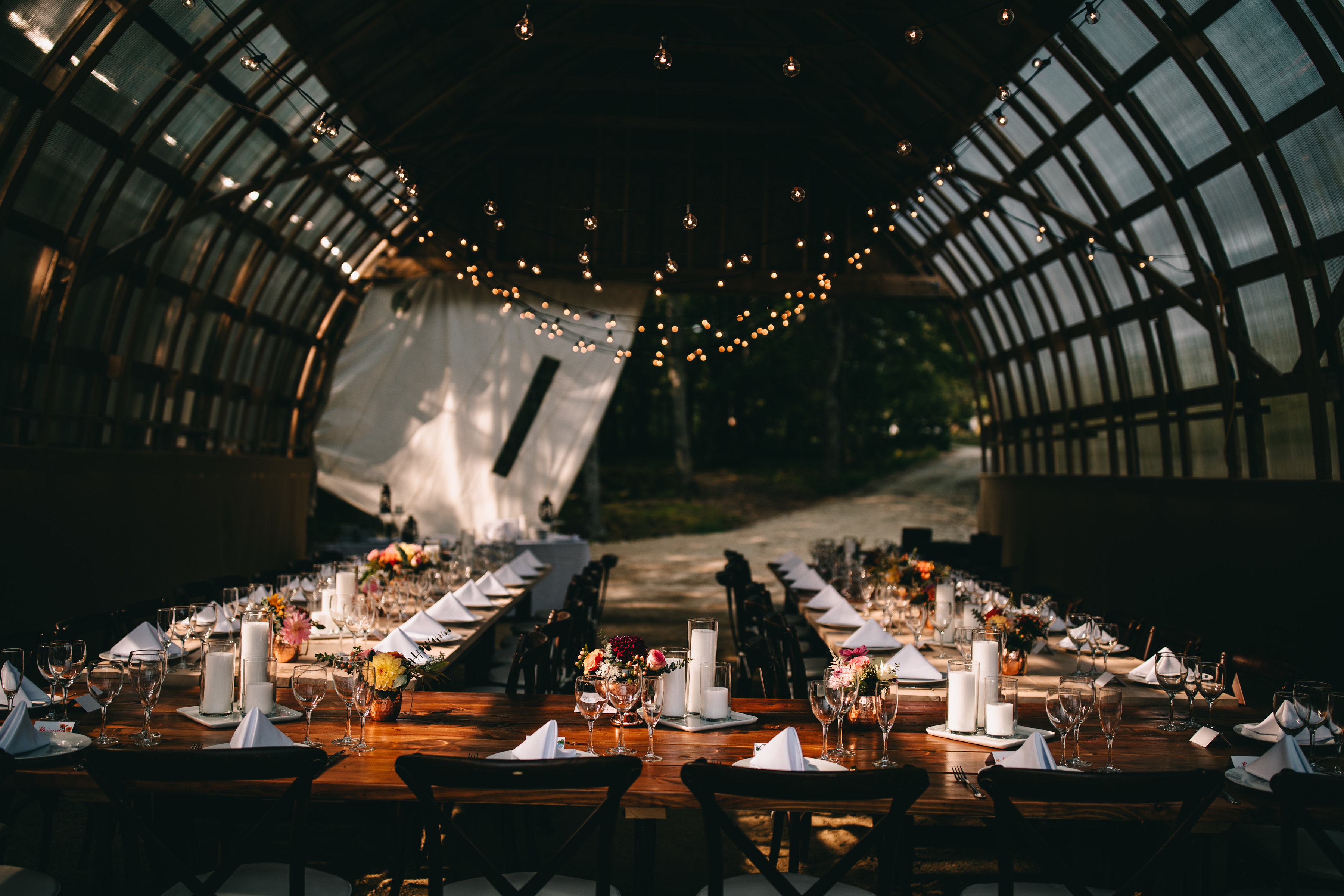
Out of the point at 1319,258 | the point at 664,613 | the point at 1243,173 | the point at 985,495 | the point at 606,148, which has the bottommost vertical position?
the point at 664,613

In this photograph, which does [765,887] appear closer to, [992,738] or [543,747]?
[543,747]

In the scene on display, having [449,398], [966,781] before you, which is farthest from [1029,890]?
[449,398]

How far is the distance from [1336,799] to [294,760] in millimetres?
2590

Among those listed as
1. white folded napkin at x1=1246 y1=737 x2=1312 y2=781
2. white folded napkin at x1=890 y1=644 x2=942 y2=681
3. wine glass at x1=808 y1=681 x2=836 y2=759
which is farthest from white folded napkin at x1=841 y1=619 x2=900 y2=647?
white folded napkin at x1=1246 y1=737 x2=1312 y2=781

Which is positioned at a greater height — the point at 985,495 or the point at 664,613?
the point at 985,495

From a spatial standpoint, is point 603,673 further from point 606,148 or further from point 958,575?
point 606,148

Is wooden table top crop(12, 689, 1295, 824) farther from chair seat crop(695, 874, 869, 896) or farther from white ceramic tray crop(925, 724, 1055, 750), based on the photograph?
chair seat crop(695, 874, 869, 896)

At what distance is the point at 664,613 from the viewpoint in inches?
501

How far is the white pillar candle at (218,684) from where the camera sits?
3.43 meters

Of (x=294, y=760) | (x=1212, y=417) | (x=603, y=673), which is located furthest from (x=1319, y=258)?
(x=294, y=760)

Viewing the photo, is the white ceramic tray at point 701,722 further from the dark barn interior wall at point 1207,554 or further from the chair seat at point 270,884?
the dark barn interior wall at point 1207,554

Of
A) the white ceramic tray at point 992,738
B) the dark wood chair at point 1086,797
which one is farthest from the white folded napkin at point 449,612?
the dark wood chair at point 1086,797

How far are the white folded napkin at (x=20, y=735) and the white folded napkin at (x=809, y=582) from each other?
5.43m

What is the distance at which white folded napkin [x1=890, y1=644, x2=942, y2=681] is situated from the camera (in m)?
4.23
